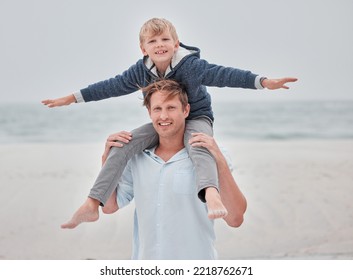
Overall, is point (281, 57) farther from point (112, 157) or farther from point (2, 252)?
point (112, 157)

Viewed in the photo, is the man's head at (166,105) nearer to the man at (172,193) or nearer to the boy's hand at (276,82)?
the man at (172,193)

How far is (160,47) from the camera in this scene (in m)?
1.99

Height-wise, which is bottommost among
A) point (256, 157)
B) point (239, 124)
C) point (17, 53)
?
point (239, 124)

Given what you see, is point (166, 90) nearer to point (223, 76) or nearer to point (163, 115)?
point (163, 115)

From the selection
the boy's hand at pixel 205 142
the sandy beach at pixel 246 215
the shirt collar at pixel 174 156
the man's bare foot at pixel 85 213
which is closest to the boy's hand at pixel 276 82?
the boy's hand at pixel 205 142

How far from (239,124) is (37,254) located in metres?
7.54

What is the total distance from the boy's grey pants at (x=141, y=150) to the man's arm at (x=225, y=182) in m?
0.02

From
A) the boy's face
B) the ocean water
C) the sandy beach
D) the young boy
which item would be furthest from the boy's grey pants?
the ocean water

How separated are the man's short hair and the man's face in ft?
0.04

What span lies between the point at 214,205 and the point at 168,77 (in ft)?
1.57

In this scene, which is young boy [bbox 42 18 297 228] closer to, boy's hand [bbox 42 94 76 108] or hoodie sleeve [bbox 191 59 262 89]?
hoodie sleeve [bbox 191 59 262 89]

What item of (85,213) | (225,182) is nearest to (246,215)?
(225,182)
